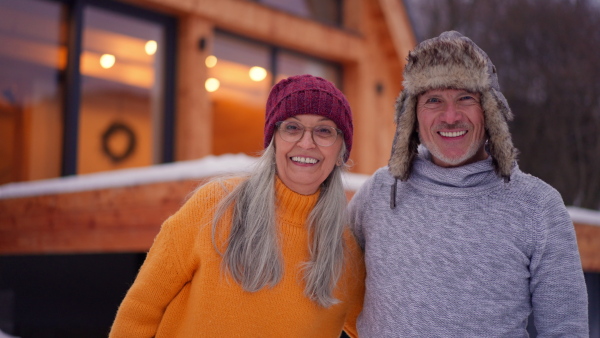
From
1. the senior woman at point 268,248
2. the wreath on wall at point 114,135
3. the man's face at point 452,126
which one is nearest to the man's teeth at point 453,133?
the man's face at point 452,126

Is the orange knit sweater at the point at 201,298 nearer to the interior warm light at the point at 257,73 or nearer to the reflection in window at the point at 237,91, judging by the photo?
the reflection in window at the point at 237,91

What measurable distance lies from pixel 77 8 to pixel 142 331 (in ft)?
17.8

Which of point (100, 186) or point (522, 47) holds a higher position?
point (522, 47)

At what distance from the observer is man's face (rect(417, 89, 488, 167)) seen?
234 cm

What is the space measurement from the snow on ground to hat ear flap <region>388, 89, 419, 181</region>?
107cm

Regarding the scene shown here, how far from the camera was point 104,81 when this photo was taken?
23.9 ft

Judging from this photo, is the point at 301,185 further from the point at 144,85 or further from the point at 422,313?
the point at 144,85

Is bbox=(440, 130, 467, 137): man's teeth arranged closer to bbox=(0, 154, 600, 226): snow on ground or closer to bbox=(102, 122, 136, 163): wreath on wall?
bbox=(0, 154, 600, 226): snow on ground

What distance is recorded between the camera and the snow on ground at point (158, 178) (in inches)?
166

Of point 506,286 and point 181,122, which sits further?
point 181,122

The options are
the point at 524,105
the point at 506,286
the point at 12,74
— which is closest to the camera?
the point at 506,286

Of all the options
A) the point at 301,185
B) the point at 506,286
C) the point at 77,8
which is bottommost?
the point at 506,286

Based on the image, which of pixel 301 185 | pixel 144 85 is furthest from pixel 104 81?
pixel 301 185

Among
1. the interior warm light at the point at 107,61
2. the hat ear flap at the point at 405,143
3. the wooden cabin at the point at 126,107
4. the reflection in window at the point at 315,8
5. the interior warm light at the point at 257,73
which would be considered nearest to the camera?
the hat ear flap at the point at 405,143
